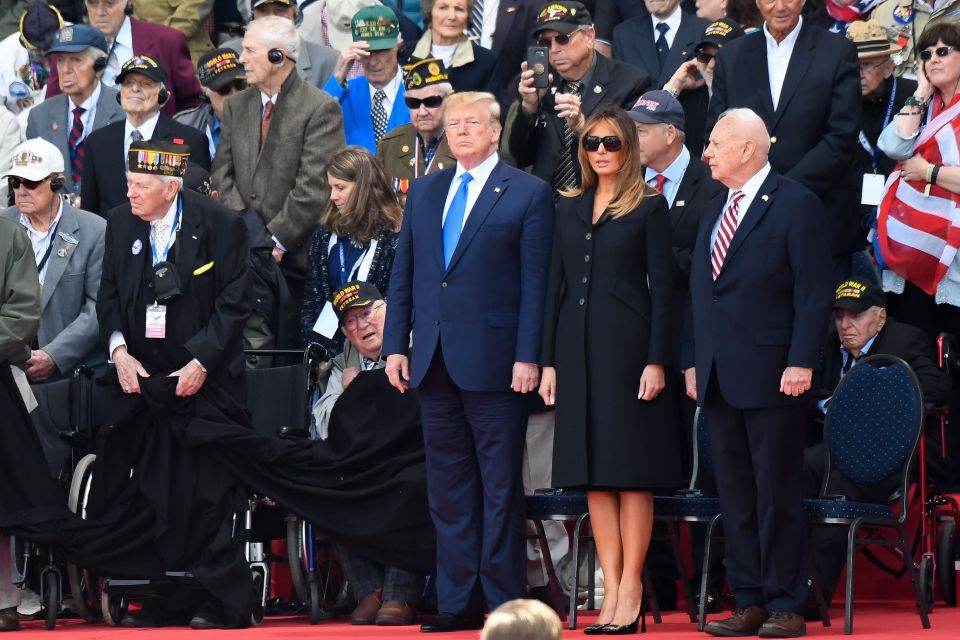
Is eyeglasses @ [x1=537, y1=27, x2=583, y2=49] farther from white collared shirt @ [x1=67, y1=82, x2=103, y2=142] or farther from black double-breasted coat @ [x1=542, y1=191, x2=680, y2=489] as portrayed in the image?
white collared shirt @ [x1=67, y1=82, x2=103, y2=142]

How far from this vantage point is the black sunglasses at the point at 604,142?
7.33m

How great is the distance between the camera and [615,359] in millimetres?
7297

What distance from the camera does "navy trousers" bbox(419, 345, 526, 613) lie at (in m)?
7.38

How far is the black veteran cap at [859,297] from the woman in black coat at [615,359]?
185cm

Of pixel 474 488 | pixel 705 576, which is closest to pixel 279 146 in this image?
pixel 474 488

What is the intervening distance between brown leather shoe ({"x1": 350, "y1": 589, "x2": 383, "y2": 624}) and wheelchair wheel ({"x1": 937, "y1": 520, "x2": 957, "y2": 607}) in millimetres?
2739

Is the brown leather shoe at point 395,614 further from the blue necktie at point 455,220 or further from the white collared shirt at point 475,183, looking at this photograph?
the white collared shirt at point 475,183

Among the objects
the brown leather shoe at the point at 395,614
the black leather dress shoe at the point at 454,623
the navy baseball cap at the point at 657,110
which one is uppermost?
the navy baseball cap at the point at 657,110

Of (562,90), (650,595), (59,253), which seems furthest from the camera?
(562,90)

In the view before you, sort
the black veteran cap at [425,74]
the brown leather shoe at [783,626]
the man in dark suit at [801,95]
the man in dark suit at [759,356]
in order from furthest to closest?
the black veteran cap at [425,74] → the man in dark suit at [801,95] → the man in dark suit at [759,356] → the brown leather shoe at [783,626]

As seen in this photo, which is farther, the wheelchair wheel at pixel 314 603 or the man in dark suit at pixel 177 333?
the wheelchair wheel at pixel 314 603

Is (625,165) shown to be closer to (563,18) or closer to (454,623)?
(454,623)

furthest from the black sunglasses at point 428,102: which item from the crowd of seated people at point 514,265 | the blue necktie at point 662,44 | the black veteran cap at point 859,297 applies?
the black veteran cap at point 859,297

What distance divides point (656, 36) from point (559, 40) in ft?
5.27
